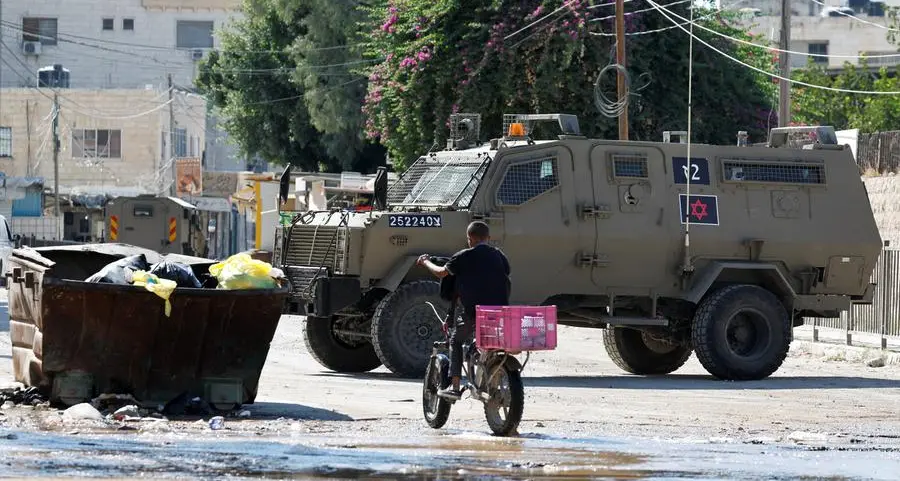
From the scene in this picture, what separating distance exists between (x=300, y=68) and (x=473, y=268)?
39.9m

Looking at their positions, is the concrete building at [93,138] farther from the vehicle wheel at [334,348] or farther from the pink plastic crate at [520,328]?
the pink plastic crate at [520,328]

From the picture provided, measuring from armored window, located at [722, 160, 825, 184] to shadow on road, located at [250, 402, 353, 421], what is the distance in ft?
22.4

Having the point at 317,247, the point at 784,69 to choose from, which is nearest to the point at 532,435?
the point at 317,247

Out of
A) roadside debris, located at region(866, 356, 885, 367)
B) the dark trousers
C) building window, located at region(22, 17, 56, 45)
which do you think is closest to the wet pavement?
the dark trousers

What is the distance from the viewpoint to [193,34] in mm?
86188

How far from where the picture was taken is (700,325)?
740 inches

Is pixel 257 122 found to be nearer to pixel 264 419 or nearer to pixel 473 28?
pixel 473 28

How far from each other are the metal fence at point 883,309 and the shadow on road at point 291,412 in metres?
10.5

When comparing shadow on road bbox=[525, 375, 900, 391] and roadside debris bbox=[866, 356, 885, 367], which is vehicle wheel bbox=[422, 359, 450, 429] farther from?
roadside debris bbox=[866, 356, 885, 367]

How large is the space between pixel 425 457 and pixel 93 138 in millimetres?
61230

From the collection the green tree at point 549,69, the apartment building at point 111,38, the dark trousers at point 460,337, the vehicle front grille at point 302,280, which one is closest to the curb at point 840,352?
the vehicle front grille at point 302,280

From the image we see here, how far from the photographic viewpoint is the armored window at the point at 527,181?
18406 millimetres

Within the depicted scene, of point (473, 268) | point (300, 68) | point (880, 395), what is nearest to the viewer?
point (473, 268)

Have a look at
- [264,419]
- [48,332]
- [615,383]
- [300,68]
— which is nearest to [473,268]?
[264,419]
